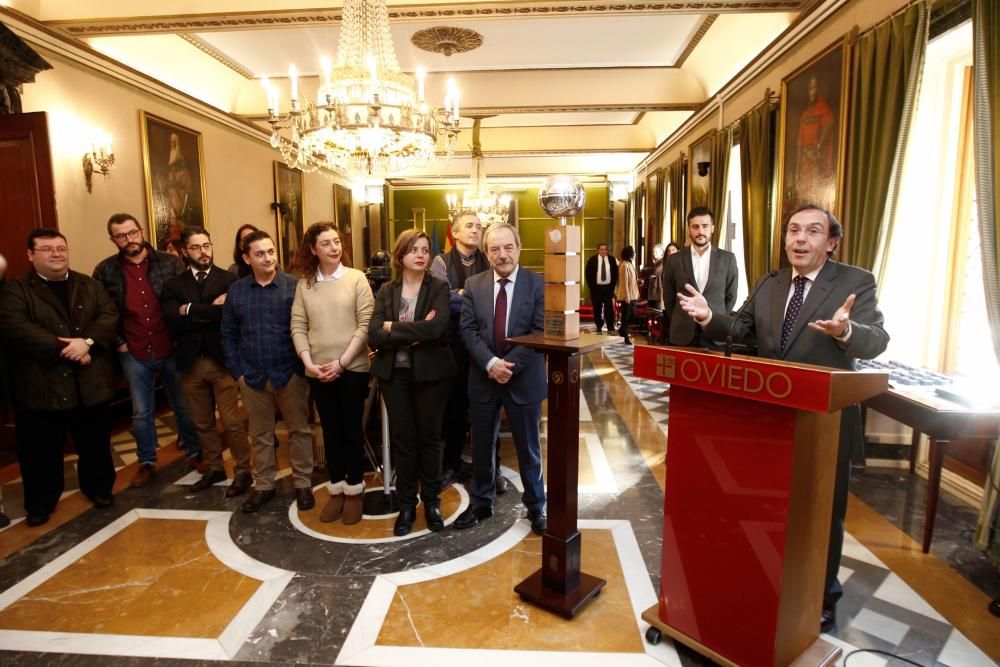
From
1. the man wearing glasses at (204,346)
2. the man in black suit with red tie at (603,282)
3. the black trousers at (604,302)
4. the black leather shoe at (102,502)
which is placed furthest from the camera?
the black trousers at (604,302)

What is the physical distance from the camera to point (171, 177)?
6113 millimetres

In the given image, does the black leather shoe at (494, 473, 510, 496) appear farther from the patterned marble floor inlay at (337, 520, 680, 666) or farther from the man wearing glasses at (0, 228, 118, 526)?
the man wearing glasses at (0, 228, 118, 526)

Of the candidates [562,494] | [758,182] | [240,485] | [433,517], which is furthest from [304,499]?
[758,182]

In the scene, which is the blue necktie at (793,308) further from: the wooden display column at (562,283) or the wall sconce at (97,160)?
the wall sconce at (97,160)

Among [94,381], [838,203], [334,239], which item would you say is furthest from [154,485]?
[838,203]

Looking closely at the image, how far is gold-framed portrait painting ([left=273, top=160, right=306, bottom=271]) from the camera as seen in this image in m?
8.58

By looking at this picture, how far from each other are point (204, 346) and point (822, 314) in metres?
3.40

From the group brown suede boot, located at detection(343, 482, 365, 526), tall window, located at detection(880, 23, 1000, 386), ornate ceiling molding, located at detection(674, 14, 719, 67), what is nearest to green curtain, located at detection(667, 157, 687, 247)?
ornate ceiling molding, located at detection(674, 14, 719, 67)

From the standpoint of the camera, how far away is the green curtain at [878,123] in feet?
10.4

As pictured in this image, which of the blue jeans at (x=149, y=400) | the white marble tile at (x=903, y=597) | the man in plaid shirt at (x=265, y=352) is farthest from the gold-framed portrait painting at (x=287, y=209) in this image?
the white marble tile at (x=903, y=597)

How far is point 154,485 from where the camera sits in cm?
371

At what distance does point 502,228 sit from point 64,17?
439 cm

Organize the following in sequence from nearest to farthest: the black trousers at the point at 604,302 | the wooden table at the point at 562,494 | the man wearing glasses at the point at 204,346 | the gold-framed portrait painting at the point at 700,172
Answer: the wooden table at the point at 562,494, the man wearing glasses at the point at 204,346, the gold-framed portrait painting at the point at 700,172, the black trousers at the point at 604,302

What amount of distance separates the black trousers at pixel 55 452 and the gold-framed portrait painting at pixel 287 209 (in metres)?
5.16
